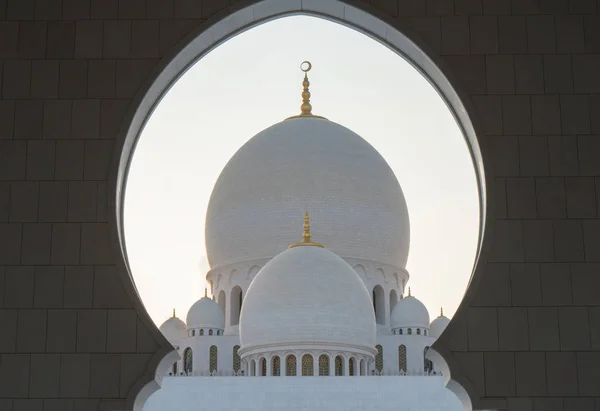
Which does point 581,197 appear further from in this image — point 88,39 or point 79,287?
point 88,39

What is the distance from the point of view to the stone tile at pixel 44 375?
616 cm

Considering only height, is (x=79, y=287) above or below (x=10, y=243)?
below

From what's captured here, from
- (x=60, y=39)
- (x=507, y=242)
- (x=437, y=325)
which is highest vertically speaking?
(x=60, y=39)

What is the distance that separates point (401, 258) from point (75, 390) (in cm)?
3276

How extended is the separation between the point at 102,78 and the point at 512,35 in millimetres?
2532

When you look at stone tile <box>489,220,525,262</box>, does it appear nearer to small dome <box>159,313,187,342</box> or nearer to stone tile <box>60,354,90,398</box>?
stone tile <box>60,354,90,398</box>

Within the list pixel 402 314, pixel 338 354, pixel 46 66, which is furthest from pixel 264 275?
pixel 46 66

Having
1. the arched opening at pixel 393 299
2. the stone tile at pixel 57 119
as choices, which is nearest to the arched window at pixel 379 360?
the arched opening at pixel 393 299

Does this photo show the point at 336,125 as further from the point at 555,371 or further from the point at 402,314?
the point at 555,371

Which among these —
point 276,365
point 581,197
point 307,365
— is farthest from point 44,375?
point 276,365

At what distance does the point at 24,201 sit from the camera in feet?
21.2

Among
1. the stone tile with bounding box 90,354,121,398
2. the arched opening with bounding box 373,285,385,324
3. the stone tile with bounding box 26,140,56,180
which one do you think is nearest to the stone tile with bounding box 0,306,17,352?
the stone tile with bounding box 90,354,121,398

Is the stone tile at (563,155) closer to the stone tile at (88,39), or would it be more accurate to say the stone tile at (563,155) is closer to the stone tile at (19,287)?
the stone tile at (88,39)

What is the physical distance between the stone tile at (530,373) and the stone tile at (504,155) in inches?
42.7
